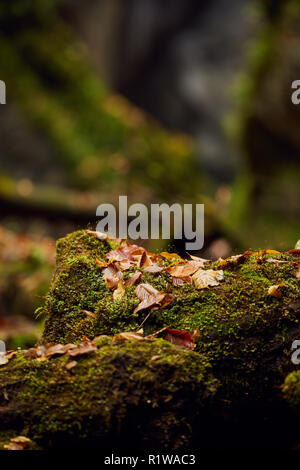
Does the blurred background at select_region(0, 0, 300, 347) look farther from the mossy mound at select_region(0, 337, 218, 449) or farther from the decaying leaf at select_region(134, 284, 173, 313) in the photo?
the mossy mound at select_region(0, 337, 218, 449)

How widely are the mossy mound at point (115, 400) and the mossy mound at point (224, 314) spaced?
21cm

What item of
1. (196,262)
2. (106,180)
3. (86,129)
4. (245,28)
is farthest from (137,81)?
(196,262)

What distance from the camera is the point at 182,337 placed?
7.90 feet

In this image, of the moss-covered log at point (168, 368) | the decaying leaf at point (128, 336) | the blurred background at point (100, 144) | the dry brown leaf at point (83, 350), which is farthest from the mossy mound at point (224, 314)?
the blurred background at point (100, 144)

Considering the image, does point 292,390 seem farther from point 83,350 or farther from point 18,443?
point 18,443

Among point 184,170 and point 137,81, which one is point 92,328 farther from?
point 137,81

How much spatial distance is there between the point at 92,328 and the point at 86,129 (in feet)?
37.9

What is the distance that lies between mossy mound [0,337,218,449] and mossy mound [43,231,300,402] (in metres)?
0.21

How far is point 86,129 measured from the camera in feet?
44.2

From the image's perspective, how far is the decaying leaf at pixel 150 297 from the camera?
2512mm

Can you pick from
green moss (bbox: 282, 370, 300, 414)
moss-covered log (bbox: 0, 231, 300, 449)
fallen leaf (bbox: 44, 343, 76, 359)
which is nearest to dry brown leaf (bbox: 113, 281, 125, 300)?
moss-covered log (bbox: 0, 231, 300, 449)

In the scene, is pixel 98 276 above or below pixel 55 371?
above

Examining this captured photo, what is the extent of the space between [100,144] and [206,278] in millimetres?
11293

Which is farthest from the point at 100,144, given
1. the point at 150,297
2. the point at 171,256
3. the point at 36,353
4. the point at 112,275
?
the point at 36,353
